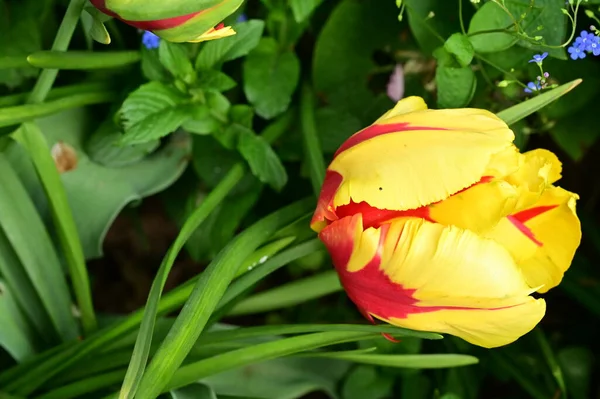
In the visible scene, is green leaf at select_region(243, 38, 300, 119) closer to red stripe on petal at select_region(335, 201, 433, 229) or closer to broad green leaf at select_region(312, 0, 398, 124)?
broad green leaf at select_region(312, 0, 398, 124)

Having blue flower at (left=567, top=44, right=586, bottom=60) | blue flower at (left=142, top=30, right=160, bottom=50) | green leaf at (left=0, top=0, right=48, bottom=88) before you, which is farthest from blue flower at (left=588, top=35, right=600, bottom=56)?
green leaf at (left=0, top=0, right=48, bottom=88)

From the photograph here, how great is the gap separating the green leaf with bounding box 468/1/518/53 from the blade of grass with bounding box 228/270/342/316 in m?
0.23

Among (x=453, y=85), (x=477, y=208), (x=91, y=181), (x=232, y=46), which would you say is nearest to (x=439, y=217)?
(x=477, y=208)

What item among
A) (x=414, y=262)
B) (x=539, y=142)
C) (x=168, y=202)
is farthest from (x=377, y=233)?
(x=539, y=142)

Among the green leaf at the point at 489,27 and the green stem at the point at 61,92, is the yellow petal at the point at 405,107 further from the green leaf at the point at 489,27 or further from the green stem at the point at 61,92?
the green stem at the point at 61,92

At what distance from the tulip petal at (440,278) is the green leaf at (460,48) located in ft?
0.49

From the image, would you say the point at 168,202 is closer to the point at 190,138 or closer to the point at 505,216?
the point at 190,138

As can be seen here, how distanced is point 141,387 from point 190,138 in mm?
309

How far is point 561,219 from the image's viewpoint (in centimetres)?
54

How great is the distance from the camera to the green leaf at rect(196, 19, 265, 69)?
62 cm

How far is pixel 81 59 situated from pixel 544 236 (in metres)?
0.37

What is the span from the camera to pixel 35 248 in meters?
0.64

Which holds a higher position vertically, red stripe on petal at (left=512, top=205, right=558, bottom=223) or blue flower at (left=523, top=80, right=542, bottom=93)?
blue flower at (left=523, top=80, right=542, bottom=93)

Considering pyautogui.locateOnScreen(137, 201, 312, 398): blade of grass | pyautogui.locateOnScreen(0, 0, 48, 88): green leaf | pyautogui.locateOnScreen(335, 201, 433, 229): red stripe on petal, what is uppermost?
pyautogui.locateOnScreen(0, 0, 48, 88): green leaf
